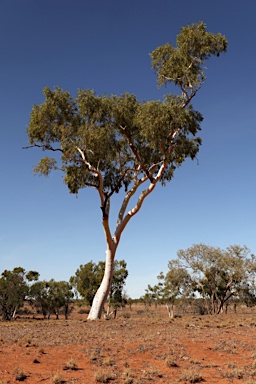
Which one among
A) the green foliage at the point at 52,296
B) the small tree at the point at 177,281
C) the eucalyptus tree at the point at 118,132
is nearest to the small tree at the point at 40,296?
the green foliage at the point at 52,296

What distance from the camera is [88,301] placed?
58094mm

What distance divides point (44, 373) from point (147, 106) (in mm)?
16454

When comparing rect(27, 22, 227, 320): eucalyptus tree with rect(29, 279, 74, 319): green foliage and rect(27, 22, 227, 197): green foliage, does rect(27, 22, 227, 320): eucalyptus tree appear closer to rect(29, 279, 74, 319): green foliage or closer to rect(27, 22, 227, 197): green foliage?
rect(27, 22, 227, 197): green foliage

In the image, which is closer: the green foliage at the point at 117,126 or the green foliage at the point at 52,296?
the green foliage at the point at 117,126

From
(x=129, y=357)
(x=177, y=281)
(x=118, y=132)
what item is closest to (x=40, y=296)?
(x=177, y=281)

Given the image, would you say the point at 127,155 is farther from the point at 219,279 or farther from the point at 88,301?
the point at 88,301

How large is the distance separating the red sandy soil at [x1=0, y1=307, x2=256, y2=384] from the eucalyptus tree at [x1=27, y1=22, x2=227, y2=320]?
25.9ft

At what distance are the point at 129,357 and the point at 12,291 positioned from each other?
1789 inches

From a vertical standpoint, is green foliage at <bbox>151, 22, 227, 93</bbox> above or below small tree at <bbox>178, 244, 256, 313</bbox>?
above

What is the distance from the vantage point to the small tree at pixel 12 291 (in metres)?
53.5

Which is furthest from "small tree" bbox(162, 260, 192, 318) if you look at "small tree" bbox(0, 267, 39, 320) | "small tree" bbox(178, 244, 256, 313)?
"small tree" bbox(0, 267, 39, 320)

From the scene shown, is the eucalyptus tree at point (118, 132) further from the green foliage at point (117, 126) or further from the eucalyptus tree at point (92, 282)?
the eucalyptus tree at point (92, 282)

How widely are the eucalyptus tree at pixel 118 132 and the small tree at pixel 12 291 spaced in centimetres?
3447

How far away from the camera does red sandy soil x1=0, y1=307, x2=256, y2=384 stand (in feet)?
35.7
